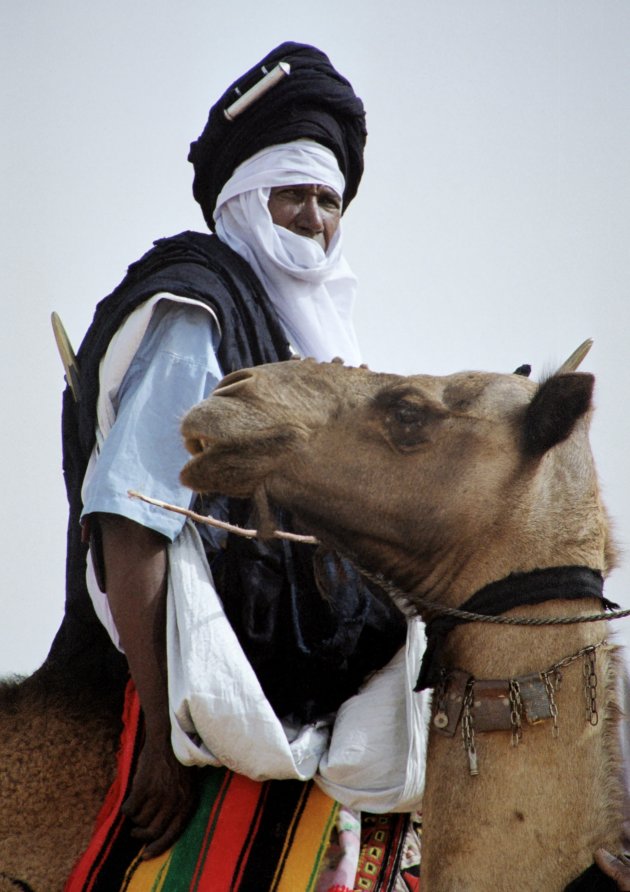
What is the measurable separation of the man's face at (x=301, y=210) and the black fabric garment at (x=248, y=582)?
292mm

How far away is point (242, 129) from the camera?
12.3 ft

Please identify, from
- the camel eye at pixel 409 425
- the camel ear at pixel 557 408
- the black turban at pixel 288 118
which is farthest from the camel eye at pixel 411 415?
the black turban at pixel 288 118

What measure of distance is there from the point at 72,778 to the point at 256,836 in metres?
0.62

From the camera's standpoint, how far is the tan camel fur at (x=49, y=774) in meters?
3.04

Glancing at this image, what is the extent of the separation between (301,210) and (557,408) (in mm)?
1528

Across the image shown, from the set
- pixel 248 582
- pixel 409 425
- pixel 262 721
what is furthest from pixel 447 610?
pixel 248 582

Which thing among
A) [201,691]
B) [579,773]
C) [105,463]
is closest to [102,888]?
[201,691]

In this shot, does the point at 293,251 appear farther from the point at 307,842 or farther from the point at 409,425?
the point at 307,842

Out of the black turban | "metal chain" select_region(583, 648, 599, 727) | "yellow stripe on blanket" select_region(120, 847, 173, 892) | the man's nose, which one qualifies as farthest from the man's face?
"yellow stripe on blanket" select_region(120, 847, 173, 892)

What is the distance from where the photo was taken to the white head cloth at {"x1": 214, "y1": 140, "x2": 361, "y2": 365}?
3541 mm

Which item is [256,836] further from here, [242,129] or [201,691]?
[242,129]

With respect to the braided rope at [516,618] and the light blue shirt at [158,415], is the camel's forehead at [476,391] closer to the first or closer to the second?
the braided rope at [516,618]

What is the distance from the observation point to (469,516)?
253 centimetres

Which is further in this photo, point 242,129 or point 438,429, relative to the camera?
point 242,129
